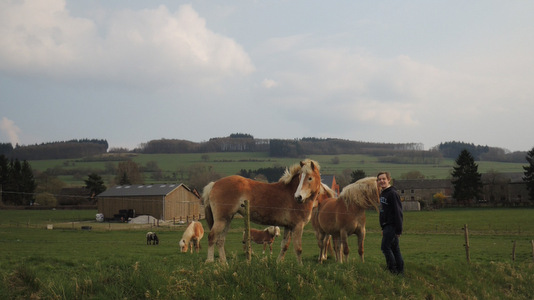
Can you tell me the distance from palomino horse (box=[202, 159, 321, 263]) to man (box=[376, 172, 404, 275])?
66.5 inches

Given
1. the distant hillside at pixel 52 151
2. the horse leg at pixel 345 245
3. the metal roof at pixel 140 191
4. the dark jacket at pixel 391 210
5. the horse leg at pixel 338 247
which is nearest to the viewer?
the dark jacket at pixel 391 210

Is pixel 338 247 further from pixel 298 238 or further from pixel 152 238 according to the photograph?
pixel 152 238

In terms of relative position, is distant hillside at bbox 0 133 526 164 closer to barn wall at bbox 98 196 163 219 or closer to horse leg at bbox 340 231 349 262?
barn wall at bbox 98 196 163 219

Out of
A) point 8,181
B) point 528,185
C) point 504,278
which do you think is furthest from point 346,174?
point 504,278

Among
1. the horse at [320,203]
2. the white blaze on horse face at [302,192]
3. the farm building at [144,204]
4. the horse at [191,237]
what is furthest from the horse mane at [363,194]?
the farm building at [144,204]

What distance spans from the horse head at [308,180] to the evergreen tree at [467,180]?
85.2 m

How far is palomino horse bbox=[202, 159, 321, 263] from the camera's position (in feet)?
34.1

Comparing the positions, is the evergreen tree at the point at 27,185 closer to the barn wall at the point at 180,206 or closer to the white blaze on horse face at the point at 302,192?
the barn wall at the point at 180,206

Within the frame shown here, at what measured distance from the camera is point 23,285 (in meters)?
7.51

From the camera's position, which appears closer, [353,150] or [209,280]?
[209,280]

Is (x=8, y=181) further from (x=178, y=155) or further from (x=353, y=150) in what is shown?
(x=353, y=150)

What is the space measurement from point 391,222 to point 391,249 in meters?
→ 0.77

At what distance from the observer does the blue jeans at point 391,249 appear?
9.86 metres

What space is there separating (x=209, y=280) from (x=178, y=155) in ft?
552
